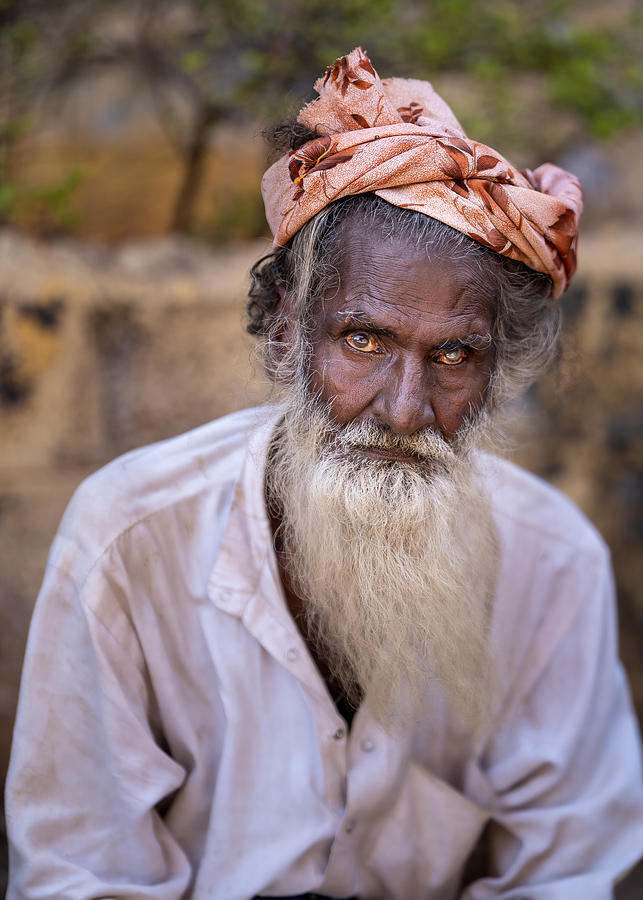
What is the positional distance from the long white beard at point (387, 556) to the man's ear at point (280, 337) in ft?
0.28

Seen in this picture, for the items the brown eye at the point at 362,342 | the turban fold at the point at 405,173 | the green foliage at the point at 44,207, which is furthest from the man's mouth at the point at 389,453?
the green foliage at the point at 44,207

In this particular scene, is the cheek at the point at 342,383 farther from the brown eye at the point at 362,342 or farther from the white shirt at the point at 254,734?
the white shirt at the point at 254,734

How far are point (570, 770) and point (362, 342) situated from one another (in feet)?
4.21

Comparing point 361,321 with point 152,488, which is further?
point 152,488

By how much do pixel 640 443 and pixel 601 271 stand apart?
667 mm

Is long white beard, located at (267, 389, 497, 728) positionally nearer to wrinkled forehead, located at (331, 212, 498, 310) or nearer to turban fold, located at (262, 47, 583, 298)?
wrinkled forehead, located at (331, 212, 498, 310)

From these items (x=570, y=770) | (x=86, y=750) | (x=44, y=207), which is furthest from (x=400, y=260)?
(x=44, y=207)

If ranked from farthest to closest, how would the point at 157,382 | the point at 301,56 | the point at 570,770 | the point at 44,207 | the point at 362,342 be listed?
the point at 301,56 < the point at 44,207 < the point at 157,382 < the point at 570,770 < the point at 362,342

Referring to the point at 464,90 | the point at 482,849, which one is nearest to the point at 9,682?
the point at 482,849

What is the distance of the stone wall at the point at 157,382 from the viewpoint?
3.07m

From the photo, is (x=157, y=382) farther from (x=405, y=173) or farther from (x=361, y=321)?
(x=405, y=173)

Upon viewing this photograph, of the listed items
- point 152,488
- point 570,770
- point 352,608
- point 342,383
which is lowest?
point 570,770

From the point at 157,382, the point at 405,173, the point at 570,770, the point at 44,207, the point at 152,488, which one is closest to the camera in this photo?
the point at 405,173

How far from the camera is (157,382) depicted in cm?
323
